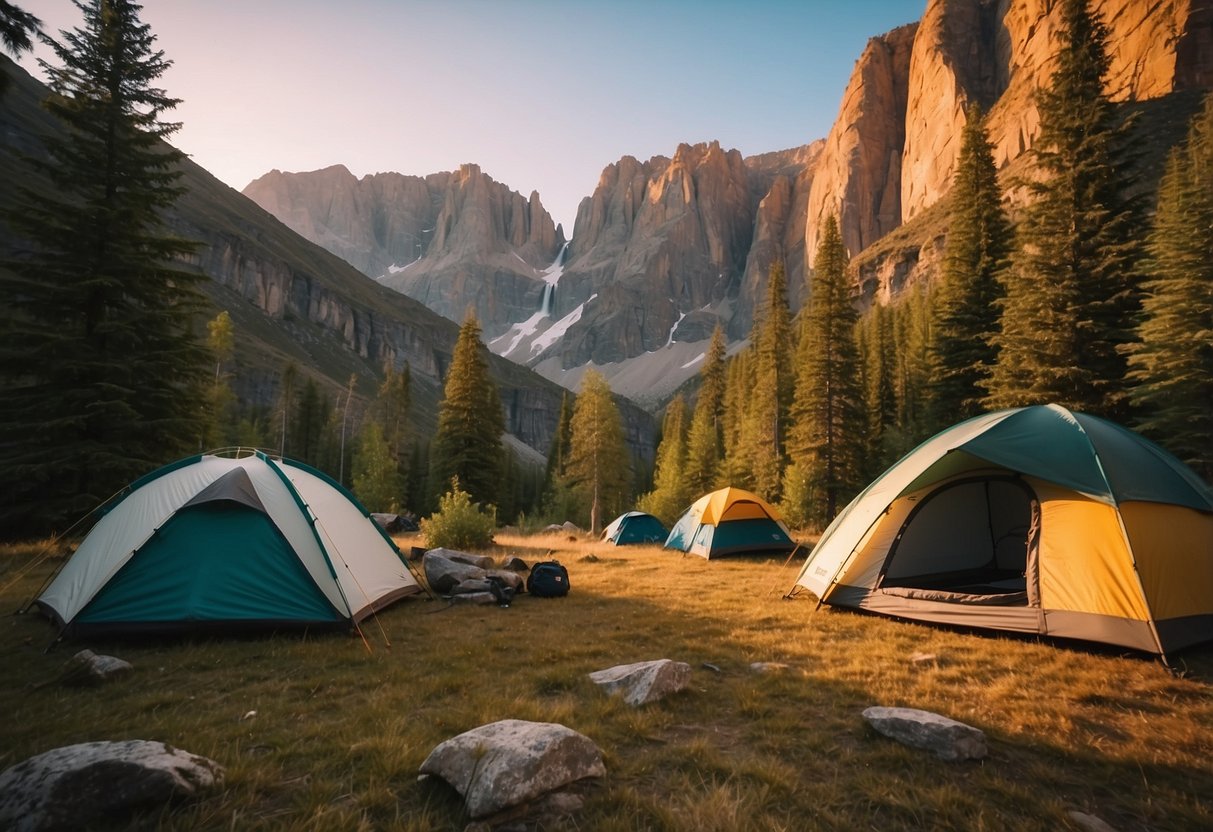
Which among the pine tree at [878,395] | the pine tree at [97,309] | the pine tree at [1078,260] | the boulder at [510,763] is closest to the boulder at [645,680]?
the boulder at [510,763]

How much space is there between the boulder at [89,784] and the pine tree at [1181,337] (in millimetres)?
21234

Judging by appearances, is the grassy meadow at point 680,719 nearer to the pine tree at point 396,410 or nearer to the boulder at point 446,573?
the boulder at point 446,573

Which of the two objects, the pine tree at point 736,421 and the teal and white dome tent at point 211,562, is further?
the pine tree at point 736,421

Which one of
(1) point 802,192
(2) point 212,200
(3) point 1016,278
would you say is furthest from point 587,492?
(1) point 802,192

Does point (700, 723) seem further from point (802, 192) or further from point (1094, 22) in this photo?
point (802, 192)

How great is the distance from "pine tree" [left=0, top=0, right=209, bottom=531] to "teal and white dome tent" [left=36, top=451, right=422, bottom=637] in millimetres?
7628

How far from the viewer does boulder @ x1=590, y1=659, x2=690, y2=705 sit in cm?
492

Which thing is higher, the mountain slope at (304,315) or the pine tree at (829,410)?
the mountain slope at (304,315)

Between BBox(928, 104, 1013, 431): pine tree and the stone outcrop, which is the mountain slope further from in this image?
BBox(928, 104, 1013, 431): pine tree

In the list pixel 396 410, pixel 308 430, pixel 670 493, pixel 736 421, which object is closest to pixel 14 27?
pixel 670 493

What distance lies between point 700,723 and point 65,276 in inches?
713

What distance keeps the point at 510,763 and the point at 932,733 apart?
10.6 ft

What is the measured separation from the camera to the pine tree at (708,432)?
42719 mm

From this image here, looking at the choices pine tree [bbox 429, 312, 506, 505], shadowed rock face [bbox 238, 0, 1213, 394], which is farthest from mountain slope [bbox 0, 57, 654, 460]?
pine tree [bbox 429, 312, 506, 505]
